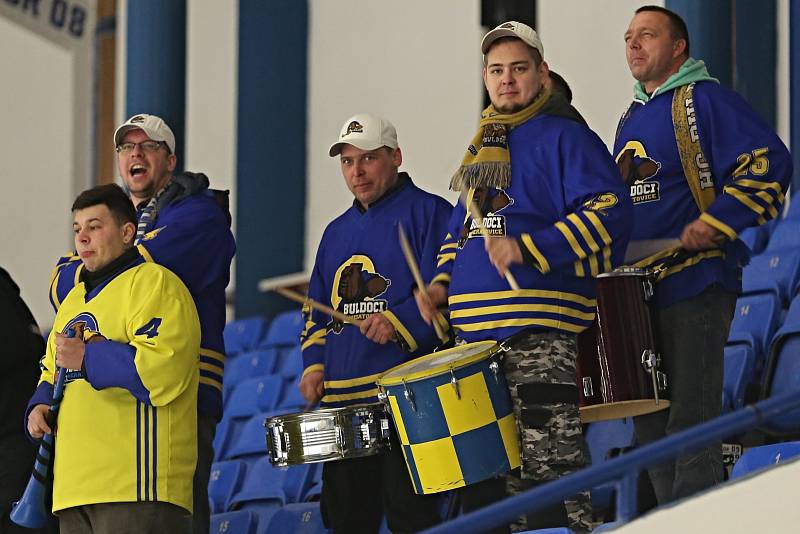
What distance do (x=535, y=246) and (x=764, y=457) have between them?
93cm

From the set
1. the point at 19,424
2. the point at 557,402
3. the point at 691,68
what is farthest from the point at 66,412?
the point at 691,68

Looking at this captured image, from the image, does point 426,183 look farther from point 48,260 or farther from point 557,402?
point 557,402

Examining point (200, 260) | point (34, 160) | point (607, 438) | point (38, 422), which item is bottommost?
point (607, 438)

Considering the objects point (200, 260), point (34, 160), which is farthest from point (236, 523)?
point (34, 160)

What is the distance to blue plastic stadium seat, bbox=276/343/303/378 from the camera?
9.30 metres

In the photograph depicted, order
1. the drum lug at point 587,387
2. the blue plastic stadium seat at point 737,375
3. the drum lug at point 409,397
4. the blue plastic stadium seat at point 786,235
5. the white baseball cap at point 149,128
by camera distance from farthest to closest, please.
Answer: the blue plastic stadium seat at point 786,235
the white baseball cap at point 149,128
the blue plastic stadium seat at point 737,375
the drum lug at point 587,387
the drum lug at point 409,397

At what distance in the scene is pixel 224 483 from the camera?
7.79 meters

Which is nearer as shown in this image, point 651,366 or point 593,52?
point 651,366

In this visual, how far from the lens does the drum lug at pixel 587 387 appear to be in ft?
16.8

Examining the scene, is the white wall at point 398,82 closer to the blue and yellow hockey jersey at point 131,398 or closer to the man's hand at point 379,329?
the man's hand at point 379,329

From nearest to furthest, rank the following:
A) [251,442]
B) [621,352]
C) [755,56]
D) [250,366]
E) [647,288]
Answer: [621,352]
[647,288]
[251,442]
[755,56]
[250,366]

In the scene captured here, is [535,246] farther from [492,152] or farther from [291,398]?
[291,398]

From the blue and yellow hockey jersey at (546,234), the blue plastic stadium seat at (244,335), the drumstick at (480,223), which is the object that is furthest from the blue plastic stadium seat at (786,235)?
the blue plastic stadium seat at (244,335)

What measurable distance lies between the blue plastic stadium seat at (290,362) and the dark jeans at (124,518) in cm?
393
